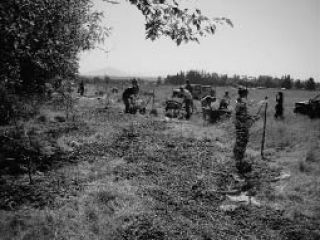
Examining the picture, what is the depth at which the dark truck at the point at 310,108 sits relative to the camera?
15.9 m

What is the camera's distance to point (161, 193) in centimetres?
617

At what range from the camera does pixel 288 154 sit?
9125mm

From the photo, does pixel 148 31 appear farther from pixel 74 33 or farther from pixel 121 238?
pixel 74 33

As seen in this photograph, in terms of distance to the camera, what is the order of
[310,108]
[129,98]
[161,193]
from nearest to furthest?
1. [161,193]
2. [310,108]
3. [129,98]

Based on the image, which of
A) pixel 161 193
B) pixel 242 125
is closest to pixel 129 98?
pixel 242 125

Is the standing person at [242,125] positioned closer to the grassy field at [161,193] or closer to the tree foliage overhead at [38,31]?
the grassy field at [161,193]

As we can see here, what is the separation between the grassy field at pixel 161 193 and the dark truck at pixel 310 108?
645cm

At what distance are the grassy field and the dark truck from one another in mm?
6450

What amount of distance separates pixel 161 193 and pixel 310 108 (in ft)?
47.0

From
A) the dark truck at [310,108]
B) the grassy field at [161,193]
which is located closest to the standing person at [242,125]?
the grassy field at [161,193]

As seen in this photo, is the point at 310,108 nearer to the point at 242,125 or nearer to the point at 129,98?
the point at 242,125

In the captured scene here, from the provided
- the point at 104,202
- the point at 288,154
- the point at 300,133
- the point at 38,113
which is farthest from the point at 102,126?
the point at 300,133

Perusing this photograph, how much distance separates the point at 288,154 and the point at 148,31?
7578 millimetres

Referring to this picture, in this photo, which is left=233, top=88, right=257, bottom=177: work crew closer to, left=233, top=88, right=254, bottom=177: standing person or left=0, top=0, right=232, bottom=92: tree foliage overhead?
left=233, top=88, right=254, bottom=177: standing person
